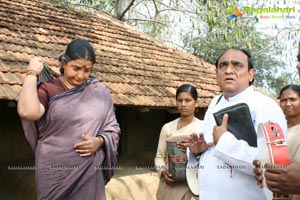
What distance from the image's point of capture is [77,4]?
10102mm

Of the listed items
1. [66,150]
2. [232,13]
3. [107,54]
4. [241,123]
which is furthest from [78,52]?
[232,13]

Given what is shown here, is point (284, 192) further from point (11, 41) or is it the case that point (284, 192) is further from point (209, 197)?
point (11, 41)

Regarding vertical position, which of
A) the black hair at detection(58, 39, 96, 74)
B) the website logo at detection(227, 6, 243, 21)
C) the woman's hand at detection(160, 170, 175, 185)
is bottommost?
the woman's hand at detection(160, 170, 175, 185)

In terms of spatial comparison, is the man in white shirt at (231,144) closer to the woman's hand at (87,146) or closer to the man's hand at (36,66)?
the woman's hand at (87,146)

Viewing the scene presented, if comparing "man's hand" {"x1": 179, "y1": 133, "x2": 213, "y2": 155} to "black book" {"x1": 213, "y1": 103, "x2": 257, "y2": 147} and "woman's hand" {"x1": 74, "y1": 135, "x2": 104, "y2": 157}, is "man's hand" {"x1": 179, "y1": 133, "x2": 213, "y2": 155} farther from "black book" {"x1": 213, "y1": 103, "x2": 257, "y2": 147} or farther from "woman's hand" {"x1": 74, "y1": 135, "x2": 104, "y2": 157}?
"woman's hand" {"x1": 74, "y1": 135, "x2": 104, "y2": 157}

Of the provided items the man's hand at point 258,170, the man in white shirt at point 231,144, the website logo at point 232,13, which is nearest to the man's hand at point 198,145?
the man in white shirt at point 231,144

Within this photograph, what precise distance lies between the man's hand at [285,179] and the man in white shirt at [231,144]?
53 centimetres

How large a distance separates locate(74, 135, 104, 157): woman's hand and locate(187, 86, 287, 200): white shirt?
84cm

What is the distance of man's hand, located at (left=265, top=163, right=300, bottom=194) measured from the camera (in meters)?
Answer: 1.62

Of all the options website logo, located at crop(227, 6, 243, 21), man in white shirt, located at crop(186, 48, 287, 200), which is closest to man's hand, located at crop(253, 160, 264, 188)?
man in white shirt, located at crop(186, 48, 287, 200)

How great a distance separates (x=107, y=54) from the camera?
685cm

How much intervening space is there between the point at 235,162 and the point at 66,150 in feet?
3.94

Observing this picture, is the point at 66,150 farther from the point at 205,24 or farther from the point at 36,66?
the point at 205,24

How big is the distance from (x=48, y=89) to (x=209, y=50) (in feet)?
47.9
